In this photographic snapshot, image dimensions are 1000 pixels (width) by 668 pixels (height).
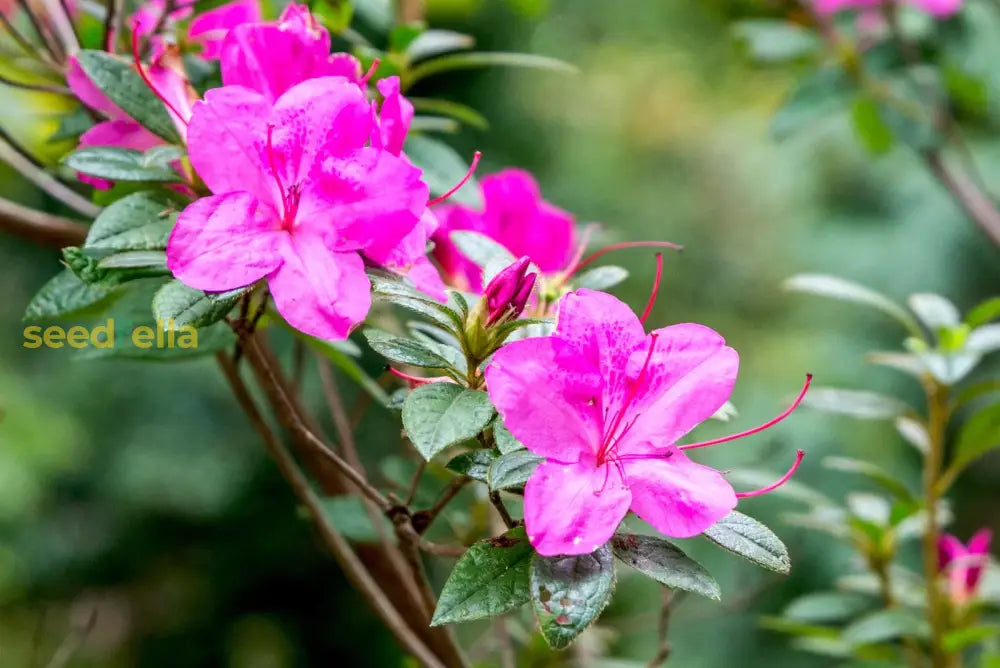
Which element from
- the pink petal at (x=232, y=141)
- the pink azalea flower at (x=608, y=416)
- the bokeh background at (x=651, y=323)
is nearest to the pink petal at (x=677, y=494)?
the pink azalea flower at (x=608, y=416)

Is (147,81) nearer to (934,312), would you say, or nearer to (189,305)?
(189,305)

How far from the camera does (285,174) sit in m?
0.47

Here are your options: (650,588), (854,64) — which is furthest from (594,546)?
(650,588)

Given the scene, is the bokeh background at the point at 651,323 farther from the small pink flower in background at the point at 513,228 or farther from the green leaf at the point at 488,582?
the green leaf at the point at 488,582

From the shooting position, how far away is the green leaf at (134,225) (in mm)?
474

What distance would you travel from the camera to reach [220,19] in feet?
2.46

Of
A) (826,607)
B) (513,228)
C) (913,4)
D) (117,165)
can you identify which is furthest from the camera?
(913,4)

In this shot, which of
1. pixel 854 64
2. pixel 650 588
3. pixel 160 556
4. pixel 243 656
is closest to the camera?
pixel 854 64

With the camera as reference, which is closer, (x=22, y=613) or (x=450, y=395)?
(x=450, y=395)

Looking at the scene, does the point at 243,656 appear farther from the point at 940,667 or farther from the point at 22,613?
the point at 940,667

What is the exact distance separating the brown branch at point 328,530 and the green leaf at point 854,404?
0.37 metres

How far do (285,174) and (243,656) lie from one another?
1798mm

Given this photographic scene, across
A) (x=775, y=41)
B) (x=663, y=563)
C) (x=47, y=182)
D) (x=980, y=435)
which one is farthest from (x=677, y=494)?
(x=775, y=41)

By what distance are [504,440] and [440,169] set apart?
364 millimetres
